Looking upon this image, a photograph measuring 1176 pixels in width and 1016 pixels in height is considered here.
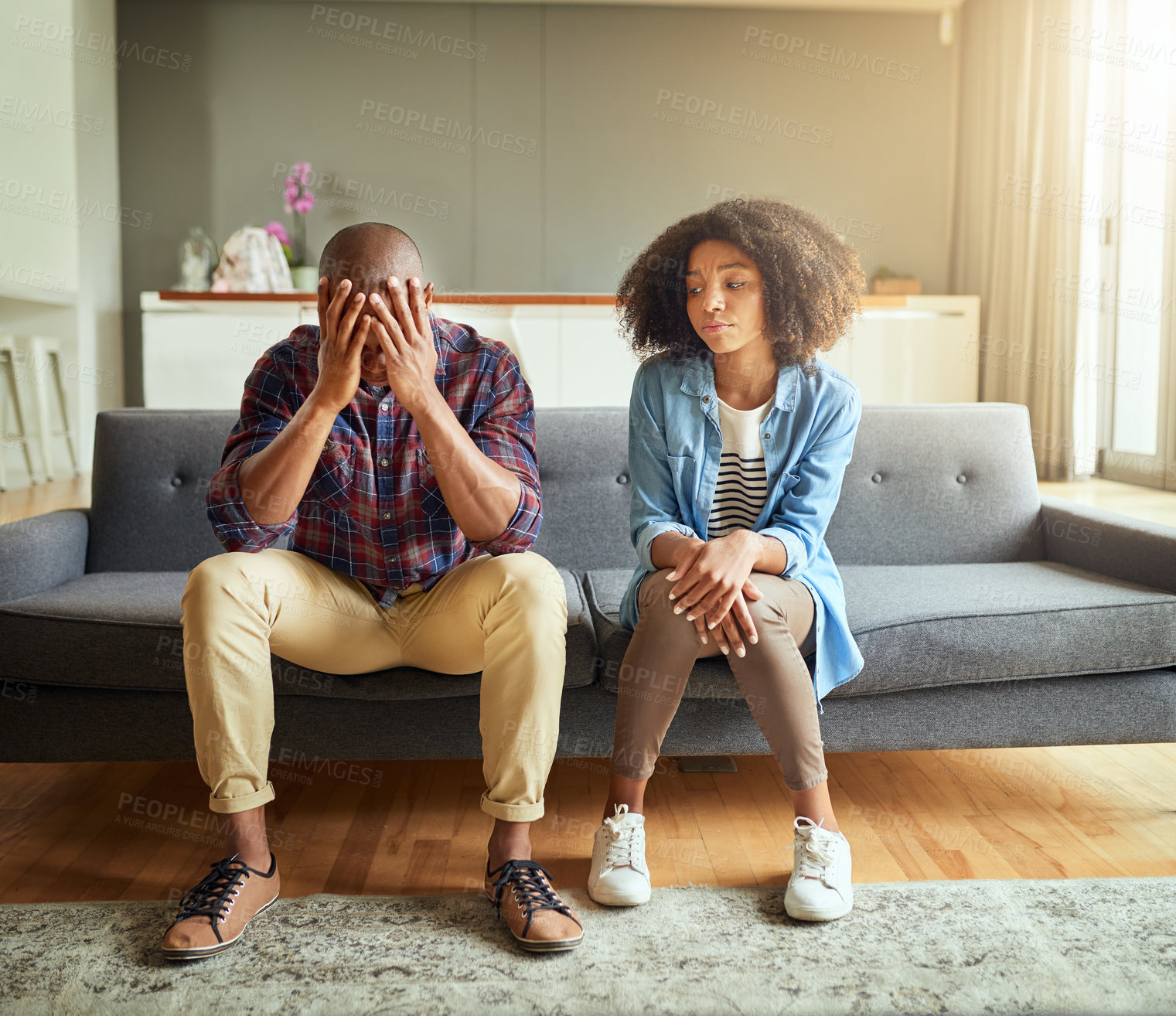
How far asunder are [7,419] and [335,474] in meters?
4.55

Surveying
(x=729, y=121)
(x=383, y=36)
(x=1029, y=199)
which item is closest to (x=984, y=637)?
(x=1029, y=199)

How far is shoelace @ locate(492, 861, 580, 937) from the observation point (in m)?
1.34

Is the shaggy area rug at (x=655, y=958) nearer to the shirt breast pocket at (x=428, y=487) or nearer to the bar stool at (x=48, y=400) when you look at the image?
the shirt breast pocket at (x=428, y=487)

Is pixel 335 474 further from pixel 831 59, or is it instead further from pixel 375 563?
pixel 831 59

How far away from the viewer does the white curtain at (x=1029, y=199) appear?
520 cm

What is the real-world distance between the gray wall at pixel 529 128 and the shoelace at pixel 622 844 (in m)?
5.57

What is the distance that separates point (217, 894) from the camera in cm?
134

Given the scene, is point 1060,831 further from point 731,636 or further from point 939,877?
point 731,636

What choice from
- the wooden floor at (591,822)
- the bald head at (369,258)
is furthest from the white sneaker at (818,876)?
the bald head at (369,258)

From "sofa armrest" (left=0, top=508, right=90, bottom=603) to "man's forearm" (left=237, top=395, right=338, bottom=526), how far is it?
0.57 meters

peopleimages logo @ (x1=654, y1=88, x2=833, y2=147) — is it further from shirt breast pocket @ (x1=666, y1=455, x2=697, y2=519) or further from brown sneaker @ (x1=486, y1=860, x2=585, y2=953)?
brown sneaker @ (x1=486, y1=860, x2=585, y2=953)

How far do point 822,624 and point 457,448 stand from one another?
0.61 meters

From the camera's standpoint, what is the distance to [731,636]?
1.47 m

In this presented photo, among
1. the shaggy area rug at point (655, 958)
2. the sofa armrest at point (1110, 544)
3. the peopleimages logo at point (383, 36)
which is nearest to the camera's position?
the shaggy area rug at point (655, 958)
